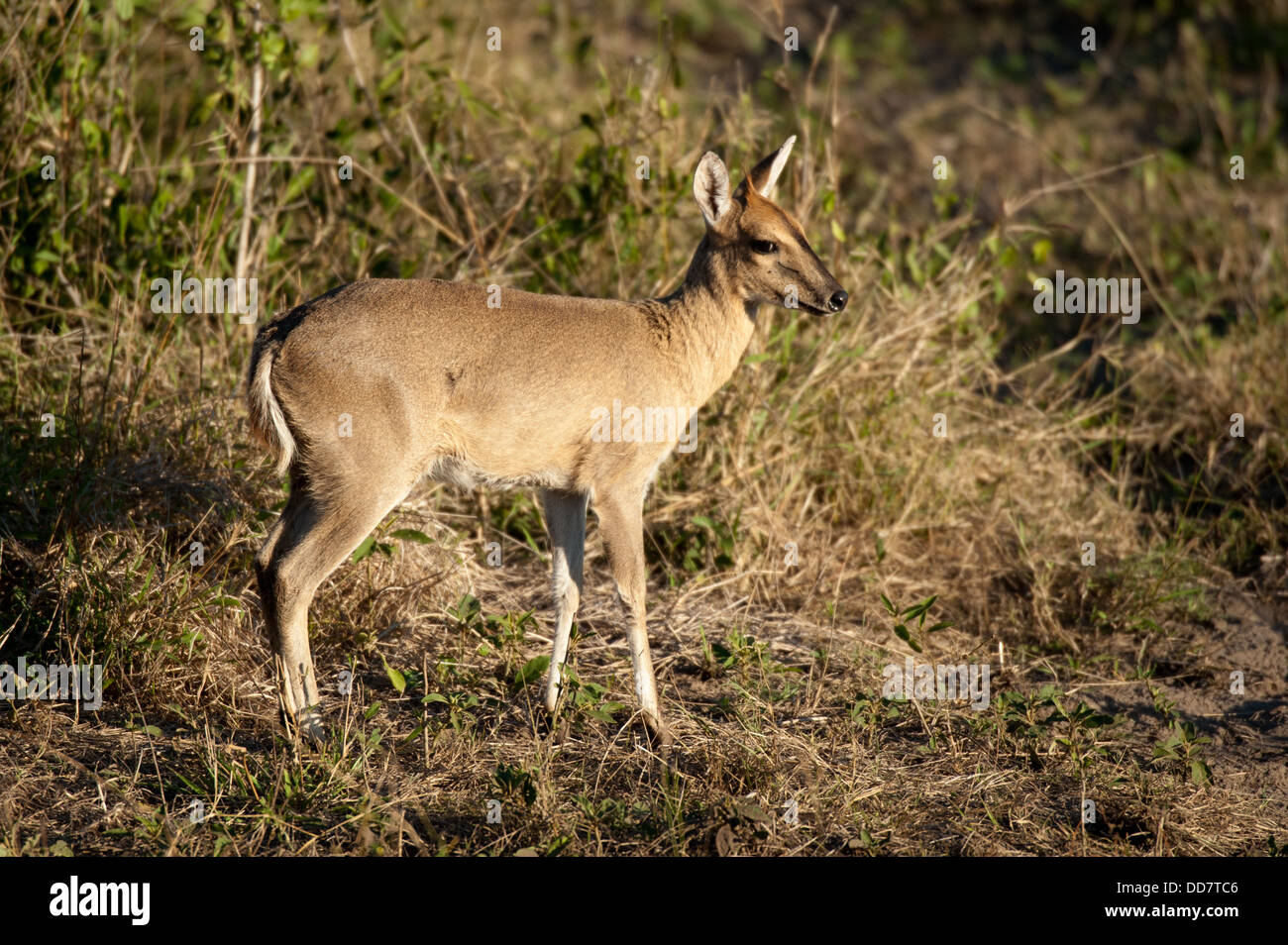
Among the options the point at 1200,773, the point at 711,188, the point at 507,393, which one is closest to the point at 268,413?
the point at 507,393

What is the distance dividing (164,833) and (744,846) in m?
1.87

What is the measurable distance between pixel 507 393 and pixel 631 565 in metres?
0.85

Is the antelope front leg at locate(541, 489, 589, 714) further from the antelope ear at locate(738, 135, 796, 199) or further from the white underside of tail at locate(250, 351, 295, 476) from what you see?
the antelope ear at locate(738, 135, 796, 199)

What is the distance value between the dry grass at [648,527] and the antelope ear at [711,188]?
1.07 metres

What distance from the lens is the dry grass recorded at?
4.59 metres

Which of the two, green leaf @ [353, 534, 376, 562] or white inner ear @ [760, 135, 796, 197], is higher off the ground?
white inner ear @ [760, 135, 796, 197]

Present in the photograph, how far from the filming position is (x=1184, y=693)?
5.80m

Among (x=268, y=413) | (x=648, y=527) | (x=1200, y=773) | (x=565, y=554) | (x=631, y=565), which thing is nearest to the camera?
(x=268, y=413)

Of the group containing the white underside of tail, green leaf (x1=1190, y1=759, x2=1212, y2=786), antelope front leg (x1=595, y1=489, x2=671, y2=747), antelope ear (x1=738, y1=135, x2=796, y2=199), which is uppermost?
antelope ear (x1=738, y1=135, x2=796, y2=199)

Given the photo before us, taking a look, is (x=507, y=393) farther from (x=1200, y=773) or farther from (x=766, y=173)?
(x=1200, y=773)

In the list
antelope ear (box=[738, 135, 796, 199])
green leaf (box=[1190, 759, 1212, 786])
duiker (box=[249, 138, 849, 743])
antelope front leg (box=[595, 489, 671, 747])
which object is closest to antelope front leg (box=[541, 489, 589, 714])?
duiker (box=[249, 138, 849, 743])

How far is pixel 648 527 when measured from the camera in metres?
6.54
